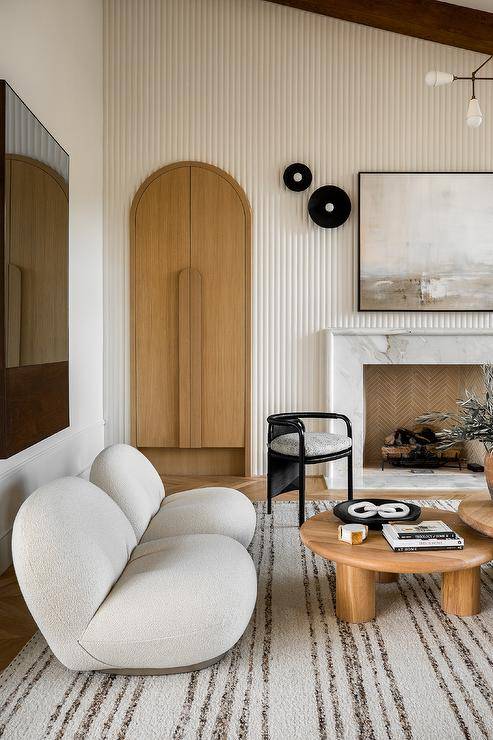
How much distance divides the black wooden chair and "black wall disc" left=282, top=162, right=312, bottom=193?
1.86m

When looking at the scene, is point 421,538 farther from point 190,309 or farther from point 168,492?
point 190,309

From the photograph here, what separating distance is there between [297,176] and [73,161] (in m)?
1.69

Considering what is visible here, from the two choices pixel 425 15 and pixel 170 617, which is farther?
pixel 425 15

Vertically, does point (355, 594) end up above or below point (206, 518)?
below

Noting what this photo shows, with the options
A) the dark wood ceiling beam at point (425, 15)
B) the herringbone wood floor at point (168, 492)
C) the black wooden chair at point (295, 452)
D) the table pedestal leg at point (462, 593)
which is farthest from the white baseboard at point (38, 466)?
the dark wood ceiling beam at point (425, 15)

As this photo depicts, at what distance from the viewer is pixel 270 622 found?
230cm

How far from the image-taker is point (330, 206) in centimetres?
473

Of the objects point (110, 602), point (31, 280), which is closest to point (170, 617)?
point (110, 602)

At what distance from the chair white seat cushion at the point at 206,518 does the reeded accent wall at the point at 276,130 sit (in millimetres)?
1955

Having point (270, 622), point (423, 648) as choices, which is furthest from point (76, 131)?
point (423, 648)

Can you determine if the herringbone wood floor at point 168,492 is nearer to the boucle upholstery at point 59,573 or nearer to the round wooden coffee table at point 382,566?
the boucle upholstery at point 59,573

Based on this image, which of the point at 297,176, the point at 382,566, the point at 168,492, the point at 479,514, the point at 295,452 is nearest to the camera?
the point at 382,566

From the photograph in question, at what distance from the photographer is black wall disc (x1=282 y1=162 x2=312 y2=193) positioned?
4.71 meters

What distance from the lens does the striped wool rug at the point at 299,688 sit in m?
1.65
